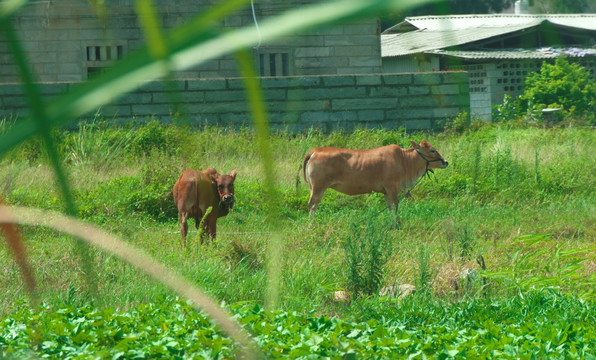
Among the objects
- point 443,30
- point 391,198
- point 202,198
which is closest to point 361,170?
point 391,198

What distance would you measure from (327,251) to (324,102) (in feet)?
22.8

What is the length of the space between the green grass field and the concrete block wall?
0.48 m

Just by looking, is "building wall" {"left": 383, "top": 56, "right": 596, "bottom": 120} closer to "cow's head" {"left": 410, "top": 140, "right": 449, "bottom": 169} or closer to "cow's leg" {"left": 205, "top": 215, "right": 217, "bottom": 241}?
"cow's head" {"left": 410, "top": 140, "right": 449, "bottom": 169}

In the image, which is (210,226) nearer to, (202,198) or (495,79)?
(202,198)

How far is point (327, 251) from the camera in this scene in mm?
6797

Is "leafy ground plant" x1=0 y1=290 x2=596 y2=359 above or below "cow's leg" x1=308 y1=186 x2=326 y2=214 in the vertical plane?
above

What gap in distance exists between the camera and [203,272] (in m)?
5.40

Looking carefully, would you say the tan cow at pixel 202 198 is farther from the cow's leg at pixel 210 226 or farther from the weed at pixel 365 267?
the weed at pixel 365 267

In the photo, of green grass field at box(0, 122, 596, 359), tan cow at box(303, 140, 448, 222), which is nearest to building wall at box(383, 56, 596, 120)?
green grass field at box(0, 122, 596, 359)

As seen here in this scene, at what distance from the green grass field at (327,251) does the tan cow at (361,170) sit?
326 millimetres

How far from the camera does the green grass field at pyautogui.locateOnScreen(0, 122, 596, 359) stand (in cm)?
349

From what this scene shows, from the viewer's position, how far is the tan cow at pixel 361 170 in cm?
891

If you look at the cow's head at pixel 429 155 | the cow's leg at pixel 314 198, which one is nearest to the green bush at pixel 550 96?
the cow's head at pixel 429 155

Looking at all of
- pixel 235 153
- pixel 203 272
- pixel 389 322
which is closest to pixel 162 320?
pixel 389 322
